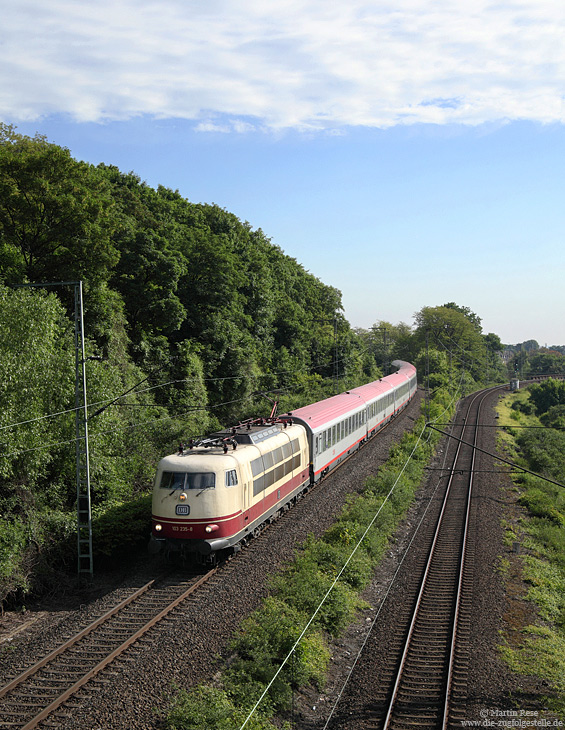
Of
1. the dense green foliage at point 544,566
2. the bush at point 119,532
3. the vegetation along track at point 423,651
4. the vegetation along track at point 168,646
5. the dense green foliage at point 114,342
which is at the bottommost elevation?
the dense green foliage at point 544,566

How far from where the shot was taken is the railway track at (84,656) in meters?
10.9

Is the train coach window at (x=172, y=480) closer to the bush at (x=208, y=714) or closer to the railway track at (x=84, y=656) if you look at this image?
the railway track at (x=84, y=656)

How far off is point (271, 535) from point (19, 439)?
895 centimetres

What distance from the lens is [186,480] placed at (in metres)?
17.0

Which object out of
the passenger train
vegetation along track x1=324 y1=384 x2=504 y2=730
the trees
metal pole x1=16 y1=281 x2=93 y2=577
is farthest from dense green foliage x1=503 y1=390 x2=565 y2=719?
the trees

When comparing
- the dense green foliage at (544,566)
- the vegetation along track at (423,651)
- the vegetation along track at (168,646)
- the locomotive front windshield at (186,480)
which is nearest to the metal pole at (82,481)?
the vegetation along track at (168,646)

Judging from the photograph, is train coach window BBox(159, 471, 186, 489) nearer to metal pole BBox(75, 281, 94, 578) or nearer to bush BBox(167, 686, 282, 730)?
metal pole BBox(75, 281, 94, 578)

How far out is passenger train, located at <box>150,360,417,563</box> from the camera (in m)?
16.8

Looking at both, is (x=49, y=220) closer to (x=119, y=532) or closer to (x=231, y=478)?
(x=119, y=532)

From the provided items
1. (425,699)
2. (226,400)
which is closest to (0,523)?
(425,699)

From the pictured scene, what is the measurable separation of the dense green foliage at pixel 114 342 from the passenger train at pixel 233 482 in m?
3.28

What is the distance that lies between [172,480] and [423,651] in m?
8.07

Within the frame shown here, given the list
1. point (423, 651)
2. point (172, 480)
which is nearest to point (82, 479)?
point (172, 480)

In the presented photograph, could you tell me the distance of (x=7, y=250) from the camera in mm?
26469
